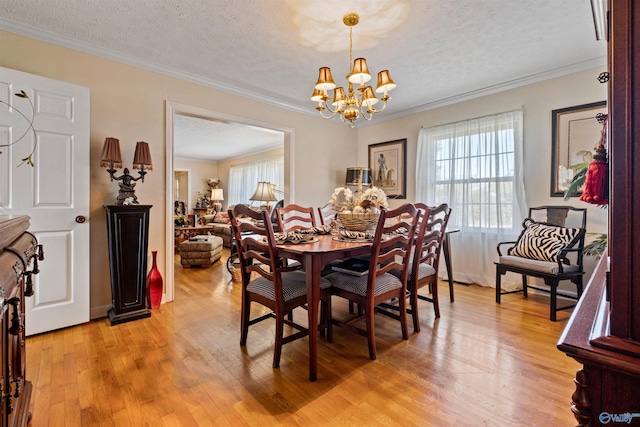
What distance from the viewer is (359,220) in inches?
94.4

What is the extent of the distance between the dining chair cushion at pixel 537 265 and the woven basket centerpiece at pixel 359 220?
5.09ft

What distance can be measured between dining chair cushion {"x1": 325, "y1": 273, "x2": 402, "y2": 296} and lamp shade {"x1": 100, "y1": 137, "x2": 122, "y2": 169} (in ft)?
6.67

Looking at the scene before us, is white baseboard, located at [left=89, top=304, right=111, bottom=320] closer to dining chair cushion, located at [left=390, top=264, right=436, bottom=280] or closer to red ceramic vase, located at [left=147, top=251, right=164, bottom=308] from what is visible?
red ceramic vase, located at [left=147, top=251, right=164, bottom=308]

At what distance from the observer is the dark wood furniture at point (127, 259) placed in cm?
251

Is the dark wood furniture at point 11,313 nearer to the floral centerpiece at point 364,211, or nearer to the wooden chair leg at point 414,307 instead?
the floral centerpiece at point 364,211

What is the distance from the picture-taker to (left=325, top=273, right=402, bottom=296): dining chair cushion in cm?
199

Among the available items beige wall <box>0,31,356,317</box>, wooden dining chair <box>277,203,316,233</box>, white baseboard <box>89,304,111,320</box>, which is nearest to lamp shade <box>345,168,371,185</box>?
wooden dining chair <box>277,203,316,233</box>

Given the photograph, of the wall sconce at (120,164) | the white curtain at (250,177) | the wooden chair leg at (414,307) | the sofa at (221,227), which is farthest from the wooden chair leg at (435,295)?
the white curtain at (250,177)

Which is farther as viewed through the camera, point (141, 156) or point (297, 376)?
point (141, 156)

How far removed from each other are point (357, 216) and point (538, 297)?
2.33 meters

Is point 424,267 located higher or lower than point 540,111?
lower

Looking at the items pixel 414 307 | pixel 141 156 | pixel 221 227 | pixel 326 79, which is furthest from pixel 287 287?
pixel 221 227

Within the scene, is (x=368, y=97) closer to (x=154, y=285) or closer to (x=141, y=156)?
(x=141, y=156)

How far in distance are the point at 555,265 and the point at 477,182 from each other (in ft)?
4.32
